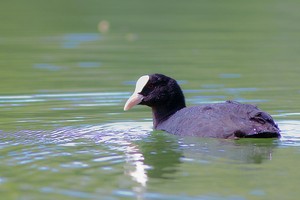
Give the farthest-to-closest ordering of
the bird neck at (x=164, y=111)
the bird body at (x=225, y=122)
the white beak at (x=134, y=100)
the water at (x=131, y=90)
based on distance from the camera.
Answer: the bird neck at (x=164, y=111), the white beak at (x=134, y=100), the bird body at (x=225, y=122), the water at (x=131, y=90)

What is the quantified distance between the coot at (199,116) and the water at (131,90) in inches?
5.3

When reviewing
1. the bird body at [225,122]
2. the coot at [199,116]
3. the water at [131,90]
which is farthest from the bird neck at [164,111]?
the bird body at [225,122]

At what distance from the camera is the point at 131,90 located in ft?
43.4

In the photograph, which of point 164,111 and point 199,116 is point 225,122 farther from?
point 164,111

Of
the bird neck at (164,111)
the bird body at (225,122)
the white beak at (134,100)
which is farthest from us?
the bird neck at (164,111)

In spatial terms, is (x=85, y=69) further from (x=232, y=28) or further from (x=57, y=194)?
(x=57, y=194)

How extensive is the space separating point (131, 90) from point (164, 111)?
8.92 ft

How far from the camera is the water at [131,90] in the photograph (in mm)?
7395

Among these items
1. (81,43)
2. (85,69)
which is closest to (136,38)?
(81,43)

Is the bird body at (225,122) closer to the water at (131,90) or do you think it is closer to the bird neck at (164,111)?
the water at (131,90)

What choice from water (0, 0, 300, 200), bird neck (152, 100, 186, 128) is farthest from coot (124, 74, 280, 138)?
water (0, 0, 300, 200)

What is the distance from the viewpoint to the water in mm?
7395

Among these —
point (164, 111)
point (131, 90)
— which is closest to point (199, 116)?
point (164, 111)

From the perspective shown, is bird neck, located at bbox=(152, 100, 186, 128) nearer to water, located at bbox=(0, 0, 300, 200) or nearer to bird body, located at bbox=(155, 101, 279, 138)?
water, located at bbox=(0, 0, 300, 200)
